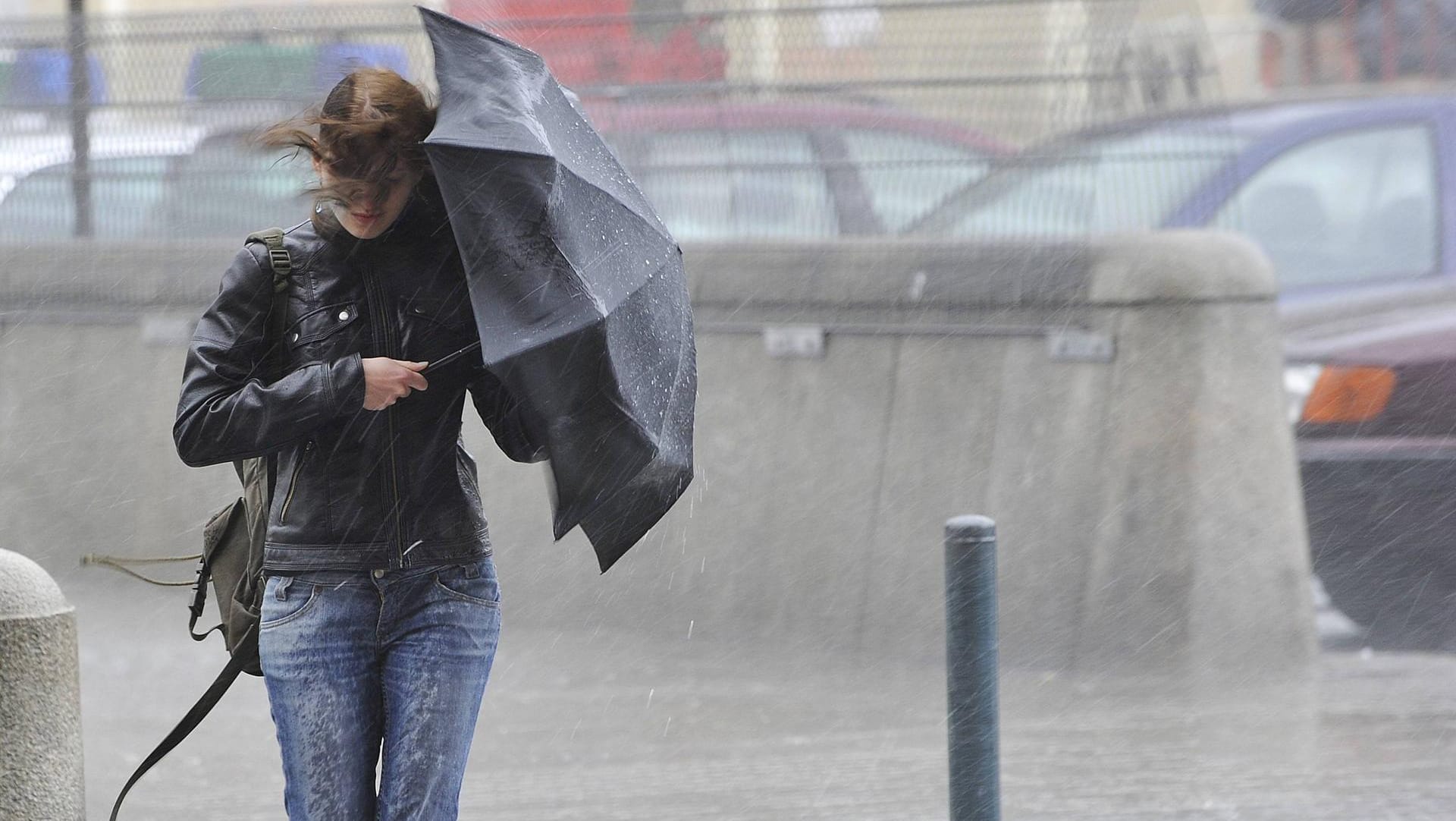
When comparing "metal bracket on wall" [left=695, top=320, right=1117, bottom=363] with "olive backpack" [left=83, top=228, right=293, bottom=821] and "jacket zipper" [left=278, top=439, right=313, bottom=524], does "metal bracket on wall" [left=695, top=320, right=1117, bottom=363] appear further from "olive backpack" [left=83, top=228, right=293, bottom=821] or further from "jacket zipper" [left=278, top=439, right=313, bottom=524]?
"jacket zipper" [left=278, top=439, right=313, bottom=524]

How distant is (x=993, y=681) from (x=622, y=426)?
1.25m

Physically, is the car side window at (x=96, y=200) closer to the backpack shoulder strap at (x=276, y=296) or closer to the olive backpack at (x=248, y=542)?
the olive backpack at (x=248, y=542)

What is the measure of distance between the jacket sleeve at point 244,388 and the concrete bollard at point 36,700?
1.40 m

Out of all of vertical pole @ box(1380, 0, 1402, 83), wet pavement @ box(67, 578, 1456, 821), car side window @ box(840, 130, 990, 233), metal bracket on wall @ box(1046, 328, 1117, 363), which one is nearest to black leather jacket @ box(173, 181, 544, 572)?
wet pavement @ box(67, 578, 1456, 821)

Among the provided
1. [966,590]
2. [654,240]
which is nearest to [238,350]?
[654,240]

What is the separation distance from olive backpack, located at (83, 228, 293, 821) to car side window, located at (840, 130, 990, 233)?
15.1 feet

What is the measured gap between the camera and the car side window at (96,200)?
8.73 m

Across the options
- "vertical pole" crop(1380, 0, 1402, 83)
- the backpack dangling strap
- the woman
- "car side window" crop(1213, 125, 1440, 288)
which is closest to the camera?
the woman

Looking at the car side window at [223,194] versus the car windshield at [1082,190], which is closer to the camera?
the car windshield at [1082,190]

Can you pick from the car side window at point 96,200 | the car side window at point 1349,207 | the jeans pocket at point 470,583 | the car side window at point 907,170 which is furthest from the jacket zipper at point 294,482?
the car side window at point 1349,207

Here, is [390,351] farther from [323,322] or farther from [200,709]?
[200,709]

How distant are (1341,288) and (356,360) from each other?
6322mm

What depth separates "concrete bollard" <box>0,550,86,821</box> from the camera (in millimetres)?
4500

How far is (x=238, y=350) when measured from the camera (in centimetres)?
337
